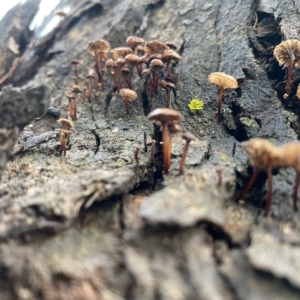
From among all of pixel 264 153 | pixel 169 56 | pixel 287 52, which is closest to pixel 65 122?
pixel 169 56

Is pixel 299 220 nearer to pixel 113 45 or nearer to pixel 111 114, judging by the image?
pixel 111 114

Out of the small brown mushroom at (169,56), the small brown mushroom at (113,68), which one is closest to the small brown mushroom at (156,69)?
the small brown mushroom at (169,56)

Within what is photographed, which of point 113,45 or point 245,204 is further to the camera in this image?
point 113,45

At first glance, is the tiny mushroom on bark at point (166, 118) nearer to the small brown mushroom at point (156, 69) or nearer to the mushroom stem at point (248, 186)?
the mushroom stem at point (248, 186)

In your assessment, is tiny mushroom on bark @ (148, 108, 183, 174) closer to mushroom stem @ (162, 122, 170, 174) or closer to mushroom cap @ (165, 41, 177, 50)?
mushroom stem @ (162, 122, 170, 174)

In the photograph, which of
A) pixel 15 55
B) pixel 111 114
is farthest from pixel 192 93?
pixel 15 55

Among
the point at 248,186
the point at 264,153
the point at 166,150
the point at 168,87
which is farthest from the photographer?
the point at 168,87

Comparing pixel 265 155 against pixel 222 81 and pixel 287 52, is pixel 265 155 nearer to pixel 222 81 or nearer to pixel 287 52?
pixel 222 81
